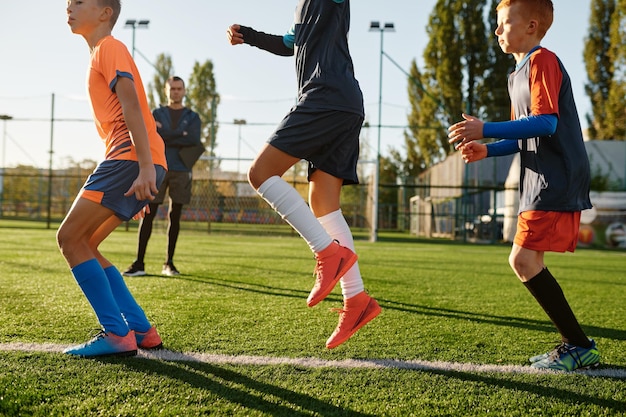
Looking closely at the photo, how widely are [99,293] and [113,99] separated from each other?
82 centimetres

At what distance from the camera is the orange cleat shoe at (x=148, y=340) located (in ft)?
8.07

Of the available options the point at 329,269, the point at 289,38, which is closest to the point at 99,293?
the point at 329,269

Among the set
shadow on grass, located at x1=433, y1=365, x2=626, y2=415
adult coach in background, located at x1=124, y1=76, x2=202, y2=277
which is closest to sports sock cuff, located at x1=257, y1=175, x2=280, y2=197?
shadow on grass, located at x1=433, y1=365, x2=626, y2=415

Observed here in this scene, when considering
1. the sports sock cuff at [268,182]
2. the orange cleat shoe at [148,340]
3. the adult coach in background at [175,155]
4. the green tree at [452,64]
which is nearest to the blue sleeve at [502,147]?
the sports sock cuff at [268,182]

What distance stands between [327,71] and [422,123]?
101 ft

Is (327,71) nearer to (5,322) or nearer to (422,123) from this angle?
(5,322)

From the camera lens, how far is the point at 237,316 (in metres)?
3.31

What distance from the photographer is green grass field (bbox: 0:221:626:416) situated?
175cm

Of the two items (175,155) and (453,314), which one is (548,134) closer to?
(453,314)

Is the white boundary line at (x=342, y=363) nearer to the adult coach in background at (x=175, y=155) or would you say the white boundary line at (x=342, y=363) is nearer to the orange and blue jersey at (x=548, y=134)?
the orange and blue jersey at (x=548, y=134)

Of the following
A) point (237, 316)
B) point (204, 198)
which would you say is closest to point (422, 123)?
point (204, 198)

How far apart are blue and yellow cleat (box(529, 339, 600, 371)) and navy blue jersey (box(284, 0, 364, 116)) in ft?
4.30

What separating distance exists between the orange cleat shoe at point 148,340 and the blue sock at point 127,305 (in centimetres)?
2

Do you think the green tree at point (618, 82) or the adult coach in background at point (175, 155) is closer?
the adult coach in background at point (175, 155)
